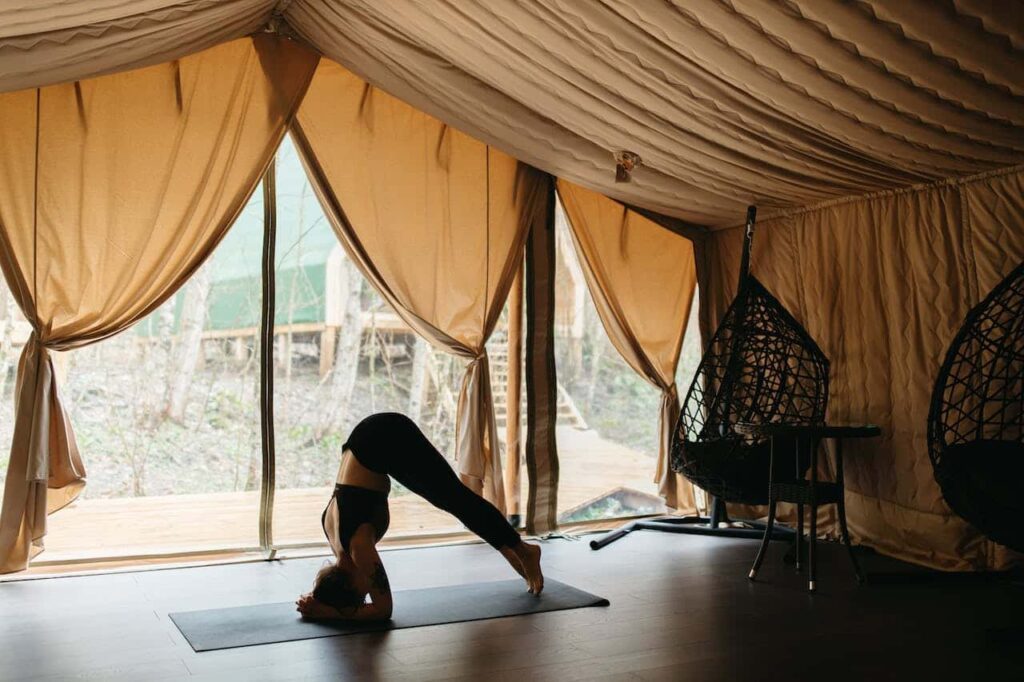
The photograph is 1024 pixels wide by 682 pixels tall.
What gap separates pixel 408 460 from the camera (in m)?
3.56

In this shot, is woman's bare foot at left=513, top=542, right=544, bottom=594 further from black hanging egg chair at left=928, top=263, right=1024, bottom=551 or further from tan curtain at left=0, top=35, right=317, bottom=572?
tan curtain at left=0, top=35, right=317, bottom=572

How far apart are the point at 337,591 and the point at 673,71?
2.32 metres

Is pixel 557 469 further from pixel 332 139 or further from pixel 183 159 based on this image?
pixel 183 159

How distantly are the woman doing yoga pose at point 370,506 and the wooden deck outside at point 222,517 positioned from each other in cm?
143

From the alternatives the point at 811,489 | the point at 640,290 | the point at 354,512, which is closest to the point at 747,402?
the point at 640,290

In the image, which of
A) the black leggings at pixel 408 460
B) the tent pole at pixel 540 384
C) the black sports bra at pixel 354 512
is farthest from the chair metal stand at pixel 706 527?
the black sports bra at pixel 354 512

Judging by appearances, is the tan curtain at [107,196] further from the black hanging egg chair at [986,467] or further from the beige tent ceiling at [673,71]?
the black hanging egg chair at [986,467]

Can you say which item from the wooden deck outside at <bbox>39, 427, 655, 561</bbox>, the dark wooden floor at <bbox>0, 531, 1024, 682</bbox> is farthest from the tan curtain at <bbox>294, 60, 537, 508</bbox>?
the dark wooden floor at <bbox>0, 531, 1024, 682</bbox>

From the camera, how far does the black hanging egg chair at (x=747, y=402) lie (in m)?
4.79

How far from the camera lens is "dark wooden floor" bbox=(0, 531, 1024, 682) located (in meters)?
2.88

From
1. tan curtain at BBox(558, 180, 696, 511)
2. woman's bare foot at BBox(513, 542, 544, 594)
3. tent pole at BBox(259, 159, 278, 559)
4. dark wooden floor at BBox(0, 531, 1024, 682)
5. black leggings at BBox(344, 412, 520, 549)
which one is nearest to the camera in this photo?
dark wooden floor at BBox(0, 531, 1024, 682)

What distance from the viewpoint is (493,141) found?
203 inches

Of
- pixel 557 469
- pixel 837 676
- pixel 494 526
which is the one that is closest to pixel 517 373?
pixel 557 469

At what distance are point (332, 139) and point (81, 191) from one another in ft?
4.06
